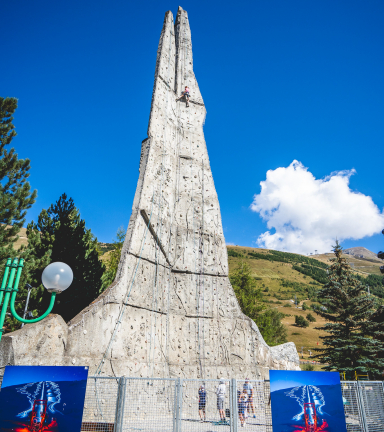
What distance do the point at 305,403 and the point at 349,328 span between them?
18722 mm

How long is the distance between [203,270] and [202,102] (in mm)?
9502

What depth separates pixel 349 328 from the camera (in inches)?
877

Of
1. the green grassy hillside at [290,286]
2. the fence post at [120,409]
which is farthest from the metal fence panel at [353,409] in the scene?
the green grassy hillside at [290,286]

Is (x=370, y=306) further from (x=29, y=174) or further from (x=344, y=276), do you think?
(x=29, y=174)

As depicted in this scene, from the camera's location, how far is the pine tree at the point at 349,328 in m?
20.6

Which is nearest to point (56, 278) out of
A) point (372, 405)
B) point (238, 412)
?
point (238, 412)

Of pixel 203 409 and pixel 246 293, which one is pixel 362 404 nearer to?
pixel 203 409

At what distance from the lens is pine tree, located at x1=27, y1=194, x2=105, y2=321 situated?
19.1 metres

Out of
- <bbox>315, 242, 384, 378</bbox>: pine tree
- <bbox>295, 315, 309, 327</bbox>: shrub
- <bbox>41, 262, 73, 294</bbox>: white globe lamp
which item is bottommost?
<bbox>41, 262, 73, 294</bbox>: white globe lamp

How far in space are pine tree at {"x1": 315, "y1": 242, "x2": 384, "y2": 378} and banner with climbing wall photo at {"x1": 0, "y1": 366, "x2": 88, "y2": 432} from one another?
20097mm

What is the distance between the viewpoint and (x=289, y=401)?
6148mm

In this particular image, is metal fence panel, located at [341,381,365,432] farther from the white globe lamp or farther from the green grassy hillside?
the green grassy hillside

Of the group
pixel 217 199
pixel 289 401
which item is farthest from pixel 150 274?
pixel 289 401

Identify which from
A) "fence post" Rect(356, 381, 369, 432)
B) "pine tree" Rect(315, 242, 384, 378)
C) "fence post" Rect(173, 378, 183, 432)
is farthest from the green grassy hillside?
"fence post" Rect(173, 378, 183, 432)
